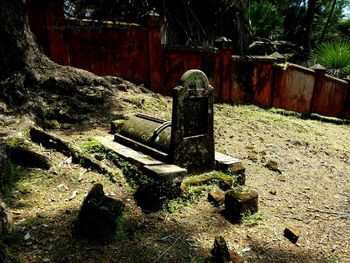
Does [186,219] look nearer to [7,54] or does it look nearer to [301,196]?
[301,196]

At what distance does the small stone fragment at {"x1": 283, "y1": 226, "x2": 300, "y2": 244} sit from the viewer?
3.49 meters

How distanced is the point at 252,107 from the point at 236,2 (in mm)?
4018

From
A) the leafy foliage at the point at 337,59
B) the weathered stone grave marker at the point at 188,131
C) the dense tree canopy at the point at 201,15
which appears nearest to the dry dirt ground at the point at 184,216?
the weathered stone grave marker at the point at 188,131

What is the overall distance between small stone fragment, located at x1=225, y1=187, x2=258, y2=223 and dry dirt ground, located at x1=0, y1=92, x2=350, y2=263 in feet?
0.29

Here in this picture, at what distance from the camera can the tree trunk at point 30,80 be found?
5535 mm

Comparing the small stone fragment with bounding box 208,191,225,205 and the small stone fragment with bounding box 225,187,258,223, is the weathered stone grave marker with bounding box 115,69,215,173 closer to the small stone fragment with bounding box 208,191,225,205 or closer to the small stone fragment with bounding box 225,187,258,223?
the small stone fragment with bounding box 208,191,225,205

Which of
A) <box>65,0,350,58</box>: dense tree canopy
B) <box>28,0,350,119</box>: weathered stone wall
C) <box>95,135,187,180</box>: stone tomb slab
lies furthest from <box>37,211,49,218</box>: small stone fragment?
<box>65,0,350,58</box>: dense tree canopy

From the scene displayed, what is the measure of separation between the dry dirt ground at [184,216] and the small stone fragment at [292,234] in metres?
0.04

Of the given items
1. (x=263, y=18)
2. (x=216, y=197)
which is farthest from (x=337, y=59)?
(x=216, y=197)

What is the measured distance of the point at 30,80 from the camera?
5.93 meters

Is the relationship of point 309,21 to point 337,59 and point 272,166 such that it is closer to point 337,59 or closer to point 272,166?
point 337,59

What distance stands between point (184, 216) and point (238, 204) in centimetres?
64

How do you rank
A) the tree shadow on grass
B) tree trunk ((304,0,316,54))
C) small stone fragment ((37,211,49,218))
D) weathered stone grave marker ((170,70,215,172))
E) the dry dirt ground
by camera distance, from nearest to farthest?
the tree shadow on grass → the dry dirt ground → small stone fragment ((37,211,49,218)) → weathered stone grave marker ((170,70,215,172)) → tree trunk ((304,0,316,54))

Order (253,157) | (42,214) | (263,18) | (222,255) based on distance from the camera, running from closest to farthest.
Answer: (222,255) → (42,214) → (253,157) → (263,18)
